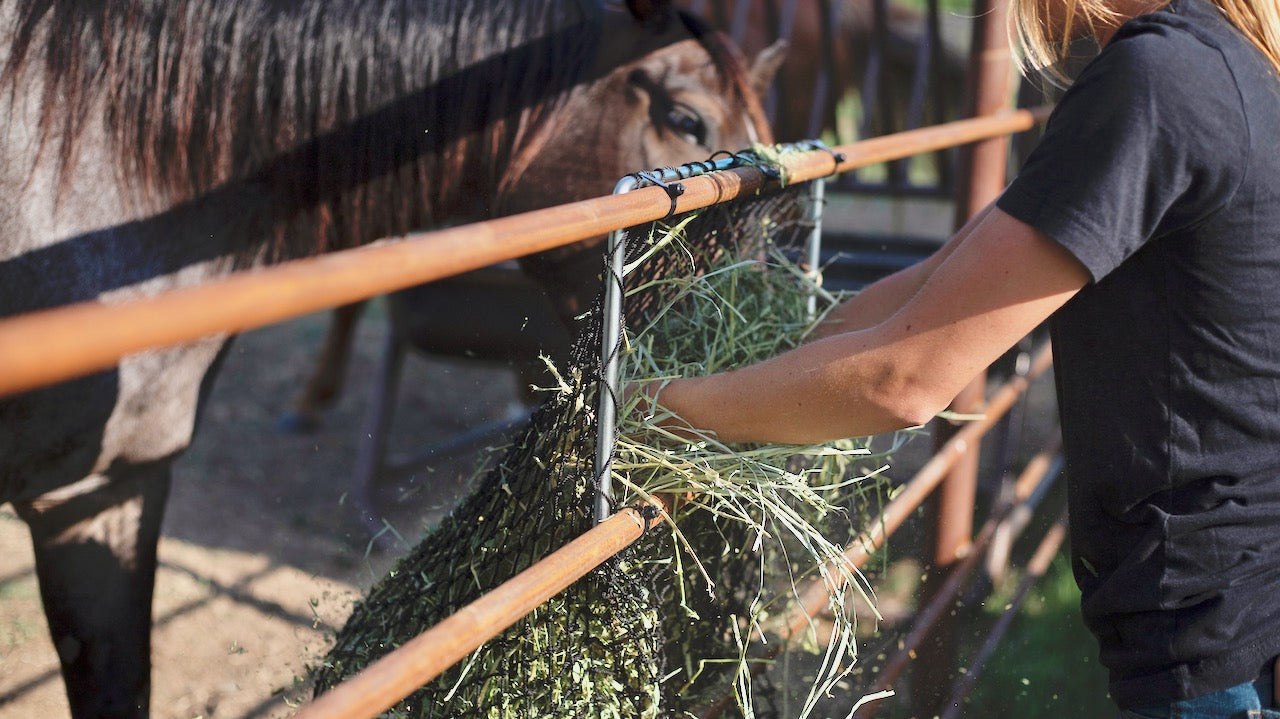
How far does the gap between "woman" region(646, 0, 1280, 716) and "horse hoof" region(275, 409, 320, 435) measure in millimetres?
3692

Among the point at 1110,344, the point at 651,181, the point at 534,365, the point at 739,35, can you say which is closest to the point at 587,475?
the point at 534,365

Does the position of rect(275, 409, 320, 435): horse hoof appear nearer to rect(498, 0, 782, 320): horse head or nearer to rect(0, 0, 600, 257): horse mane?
rect(0, 0, 600, 257): horse mane

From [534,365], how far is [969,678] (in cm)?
107

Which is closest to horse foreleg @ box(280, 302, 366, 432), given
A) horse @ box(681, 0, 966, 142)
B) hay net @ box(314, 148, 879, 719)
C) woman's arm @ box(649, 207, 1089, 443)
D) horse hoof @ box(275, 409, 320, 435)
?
horse hoof @ box(275, 409, 320, 435)

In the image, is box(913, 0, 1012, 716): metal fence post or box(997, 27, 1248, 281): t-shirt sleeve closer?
box(997, 27, 1248, 281): t-shirt sleeve

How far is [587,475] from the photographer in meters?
1.03

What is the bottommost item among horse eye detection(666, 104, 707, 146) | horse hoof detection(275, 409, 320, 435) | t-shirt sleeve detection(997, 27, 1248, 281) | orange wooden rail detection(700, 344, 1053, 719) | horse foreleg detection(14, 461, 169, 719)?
horse hoof detection(275, 409, 320, 435)

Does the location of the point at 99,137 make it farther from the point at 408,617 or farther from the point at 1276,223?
the point at 1276,223

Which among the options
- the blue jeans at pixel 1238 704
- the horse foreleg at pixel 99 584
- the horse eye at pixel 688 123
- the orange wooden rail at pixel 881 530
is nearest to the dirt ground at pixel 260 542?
the orange wooden rail at pixel 881 530

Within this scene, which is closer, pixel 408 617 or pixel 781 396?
pixel 781 396

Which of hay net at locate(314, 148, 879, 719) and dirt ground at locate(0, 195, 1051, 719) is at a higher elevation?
hay net at locate(314, 148, 879, 719)

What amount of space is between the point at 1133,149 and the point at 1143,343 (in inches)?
9.2

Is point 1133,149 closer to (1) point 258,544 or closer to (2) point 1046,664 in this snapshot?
(2) point 1046,664

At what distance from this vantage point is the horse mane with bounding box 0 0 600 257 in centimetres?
168
